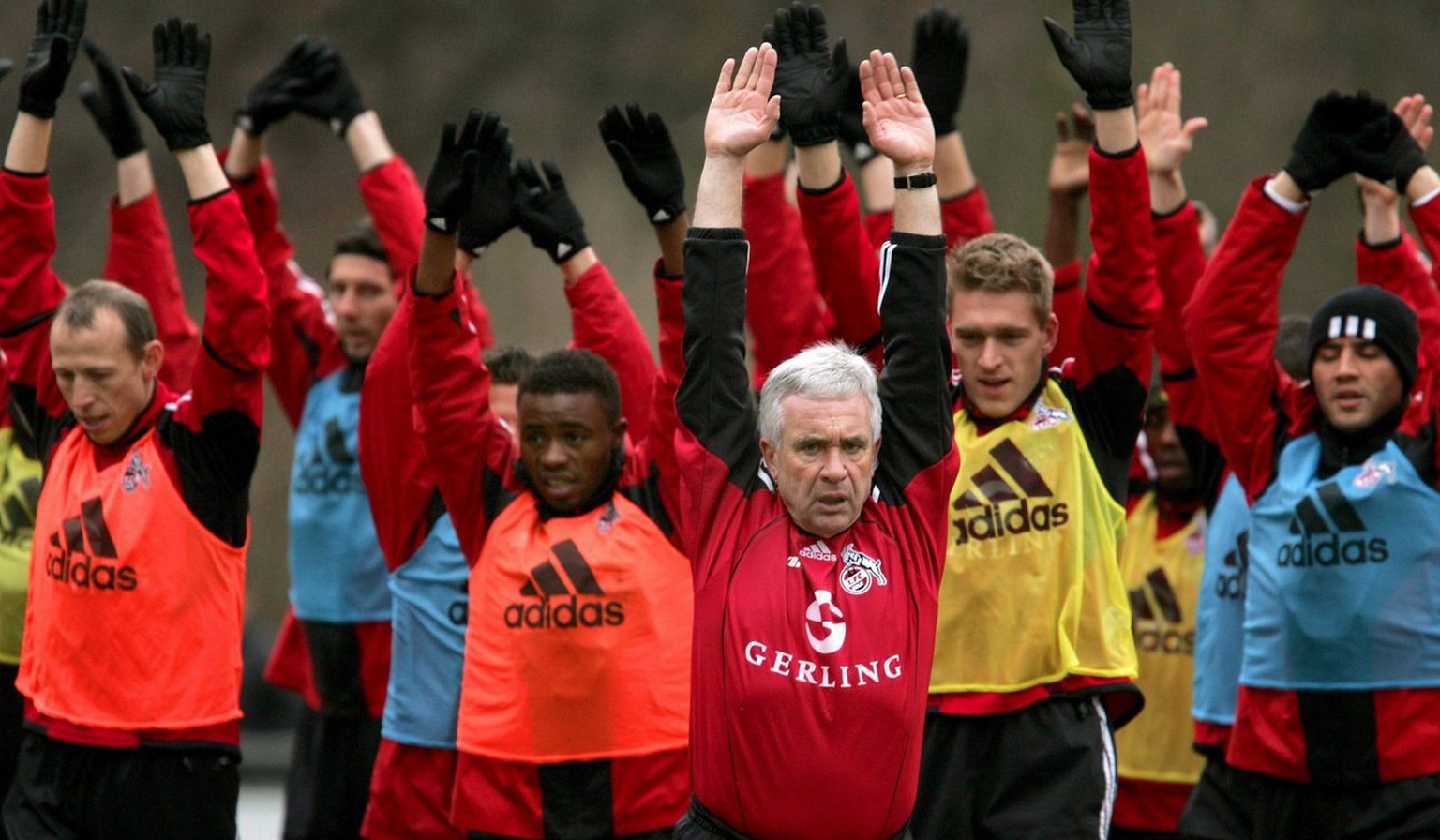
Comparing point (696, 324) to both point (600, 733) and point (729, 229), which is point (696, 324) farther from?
point (600, 733)

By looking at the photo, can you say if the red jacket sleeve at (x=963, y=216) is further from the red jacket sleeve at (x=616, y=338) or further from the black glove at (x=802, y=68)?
the black glove at (x=802, y=68)

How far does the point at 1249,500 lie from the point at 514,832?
2.17m

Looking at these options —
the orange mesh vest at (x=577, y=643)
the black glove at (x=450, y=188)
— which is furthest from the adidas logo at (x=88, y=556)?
the black glove at (x=450, y=188)

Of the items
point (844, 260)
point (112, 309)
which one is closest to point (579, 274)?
point (844, 260)

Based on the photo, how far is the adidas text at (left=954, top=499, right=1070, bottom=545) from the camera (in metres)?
4.43

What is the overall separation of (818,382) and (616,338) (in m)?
1.70

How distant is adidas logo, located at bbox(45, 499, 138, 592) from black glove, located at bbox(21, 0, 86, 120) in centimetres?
113

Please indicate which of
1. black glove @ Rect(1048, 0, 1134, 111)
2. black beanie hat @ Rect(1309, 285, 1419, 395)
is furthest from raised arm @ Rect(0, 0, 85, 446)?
black beanie hat @ Rect(1309, 285, 1419, 395)

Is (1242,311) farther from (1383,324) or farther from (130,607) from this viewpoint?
(130,607)

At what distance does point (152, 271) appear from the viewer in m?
5.76

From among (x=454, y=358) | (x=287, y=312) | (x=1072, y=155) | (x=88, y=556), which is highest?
(x=1072, y=155)

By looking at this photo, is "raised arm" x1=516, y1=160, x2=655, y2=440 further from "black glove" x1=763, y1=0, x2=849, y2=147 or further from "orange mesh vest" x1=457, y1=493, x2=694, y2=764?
"black glove" x1=763, y1=0, x2=849, y2=147

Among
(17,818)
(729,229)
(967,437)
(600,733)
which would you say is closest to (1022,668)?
(967,437)

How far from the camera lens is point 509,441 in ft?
→ 16.1
